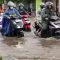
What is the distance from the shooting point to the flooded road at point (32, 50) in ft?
34.3

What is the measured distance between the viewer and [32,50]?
12.0m

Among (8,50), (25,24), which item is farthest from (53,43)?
(25,24)

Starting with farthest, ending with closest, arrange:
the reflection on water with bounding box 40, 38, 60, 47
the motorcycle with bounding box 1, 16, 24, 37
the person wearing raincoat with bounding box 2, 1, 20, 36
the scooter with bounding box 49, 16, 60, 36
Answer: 1. the person wearing raincoat with bounding box 2, 1, 20, 36
2. the motorcycle with bounding box 1, 16, 24, 37
3. the scooter with bounding box 49, 16, 60, 36
4. the reflection on water with bounding box 40, 38, 60, 47

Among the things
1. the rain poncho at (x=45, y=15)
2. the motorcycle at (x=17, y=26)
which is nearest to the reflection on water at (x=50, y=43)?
the rain poncho at (x=45, y=15)

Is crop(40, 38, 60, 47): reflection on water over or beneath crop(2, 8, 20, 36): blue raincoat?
beneath

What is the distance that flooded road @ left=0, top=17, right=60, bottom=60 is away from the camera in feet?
34.3

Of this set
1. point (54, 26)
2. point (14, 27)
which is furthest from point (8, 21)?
point (54, 26)

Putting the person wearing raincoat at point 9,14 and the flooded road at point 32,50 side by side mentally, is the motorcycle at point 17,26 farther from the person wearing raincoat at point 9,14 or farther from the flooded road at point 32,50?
the flooded road at point 32,50

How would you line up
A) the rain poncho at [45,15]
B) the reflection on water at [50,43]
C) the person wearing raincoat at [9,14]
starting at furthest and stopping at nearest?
the person wearing raincoat at [9,14] → the rain poncho at [45,15] → the reflection on water at [50,43]

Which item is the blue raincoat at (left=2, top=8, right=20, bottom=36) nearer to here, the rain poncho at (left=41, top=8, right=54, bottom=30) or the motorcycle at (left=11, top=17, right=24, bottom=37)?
the motorcycle at (left=11, top=17, right=24, bottom=37)

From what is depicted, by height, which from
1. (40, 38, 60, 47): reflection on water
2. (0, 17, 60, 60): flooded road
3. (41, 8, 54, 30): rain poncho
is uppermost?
(41, 8, 54, 30): rain poncho

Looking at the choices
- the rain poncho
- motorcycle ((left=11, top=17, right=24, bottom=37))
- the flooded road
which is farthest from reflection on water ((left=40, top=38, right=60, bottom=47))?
motorcycle ((left=11, top=17, right=24, bottom=37))

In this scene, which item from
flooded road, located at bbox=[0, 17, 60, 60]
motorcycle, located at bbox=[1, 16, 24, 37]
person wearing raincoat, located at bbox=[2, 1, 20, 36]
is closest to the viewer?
flooded road, located at bbox=[0, 17, 60, 60]

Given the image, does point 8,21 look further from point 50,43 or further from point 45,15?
point 50,43
